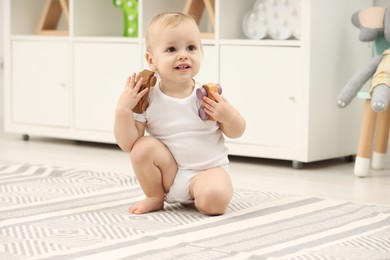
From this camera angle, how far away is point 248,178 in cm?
240

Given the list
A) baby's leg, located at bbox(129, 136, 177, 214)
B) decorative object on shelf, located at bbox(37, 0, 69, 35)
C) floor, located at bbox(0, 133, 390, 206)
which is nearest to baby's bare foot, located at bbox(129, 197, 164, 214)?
baby's leg, located at bbox(129, 136, 177, 214)

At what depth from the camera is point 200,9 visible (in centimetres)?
288

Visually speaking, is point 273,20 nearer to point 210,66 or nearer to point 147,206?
point 210,66

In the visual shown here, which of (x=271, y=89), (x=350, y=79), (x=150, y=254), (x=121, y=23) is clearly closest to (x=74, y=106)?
(x=121, y=23)

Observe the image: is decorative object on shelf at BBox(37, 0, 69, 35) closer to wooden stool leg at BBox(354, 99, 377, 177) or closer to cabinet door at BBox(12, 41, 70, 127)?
cabinet door at BBox(12, 41, 70, 127)

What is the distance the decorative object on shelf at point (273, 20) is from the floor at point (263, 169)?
0.42 m

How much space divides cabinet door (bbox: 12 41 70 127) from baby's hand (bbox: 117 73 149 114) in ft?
4.39

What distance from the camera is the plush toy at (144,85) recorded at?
182 cm

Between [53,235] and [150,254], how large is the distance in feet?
0.82

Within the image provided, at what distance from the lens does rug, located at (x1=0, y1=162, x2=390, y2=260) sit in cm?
146

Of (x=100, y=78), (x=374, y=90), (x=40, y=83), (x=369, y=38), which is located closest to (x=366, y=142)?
(x=374, y=90)

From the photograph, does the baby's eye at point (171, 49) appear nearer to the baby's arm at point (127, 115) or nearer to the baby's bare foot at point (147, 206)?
the baby's arm at point (127, 115)

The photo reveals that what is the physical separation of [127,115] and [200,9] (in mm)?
1164

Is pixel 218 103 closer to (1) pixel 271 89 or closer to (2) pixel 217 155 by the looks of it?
(2) pixel 217 155
